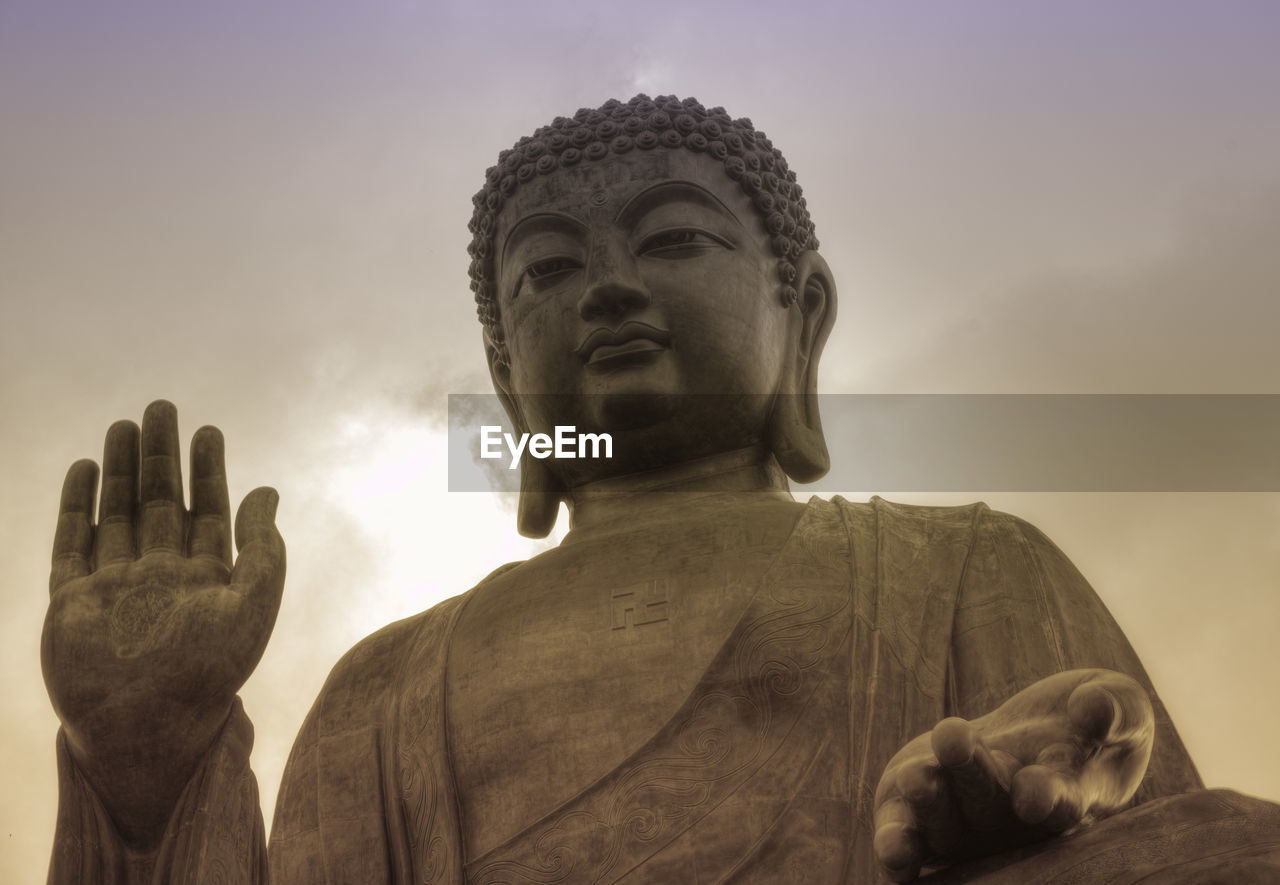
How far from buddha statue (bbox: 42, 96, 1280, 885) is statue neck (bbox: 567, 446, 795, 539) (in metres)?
0.01

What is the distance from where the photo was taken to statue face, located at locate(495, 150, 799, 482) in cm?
759

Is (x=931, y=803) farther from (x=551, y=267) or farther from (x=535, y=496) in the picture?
(x=535, y=496)

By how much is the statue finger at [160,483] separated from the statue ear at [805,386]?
263cm

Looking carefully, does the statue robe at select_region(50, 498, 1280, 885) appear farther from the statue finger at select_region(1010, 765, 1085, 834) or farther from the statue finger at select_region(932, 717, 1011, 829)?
the statue finger at select_region(932, 717, 1011, 829)

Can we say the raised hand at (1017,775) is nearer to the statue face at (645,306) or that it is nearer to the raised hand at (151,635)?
the raised hand at (151,635)

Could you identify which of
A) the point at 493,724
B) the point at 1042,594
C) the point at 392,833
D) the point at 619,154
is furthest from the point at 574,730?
the point at 619,154

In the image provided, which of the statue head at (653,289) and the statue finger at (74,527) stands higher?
the statue head at (653,289)

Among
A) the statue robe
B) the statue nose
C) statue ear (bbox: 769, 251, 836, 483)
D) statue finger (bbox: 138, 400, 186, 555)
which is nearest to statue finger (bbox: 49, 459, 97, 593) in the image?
statue finger (bbox: 138, 400, 186, 555)

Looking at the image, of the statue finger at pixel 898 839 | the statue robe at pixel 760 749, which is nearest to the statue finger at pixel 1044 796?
the statue finger at pixel 898 839

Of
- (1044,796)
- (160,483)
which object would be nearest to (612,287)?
(160,483)

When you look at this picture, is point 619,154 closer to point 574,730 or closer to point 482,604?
point 482,604

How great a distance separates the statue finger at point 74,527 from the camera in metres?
6.81

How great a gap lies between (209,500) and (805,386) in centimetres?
289

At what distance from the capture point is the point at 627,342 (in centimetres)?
758
